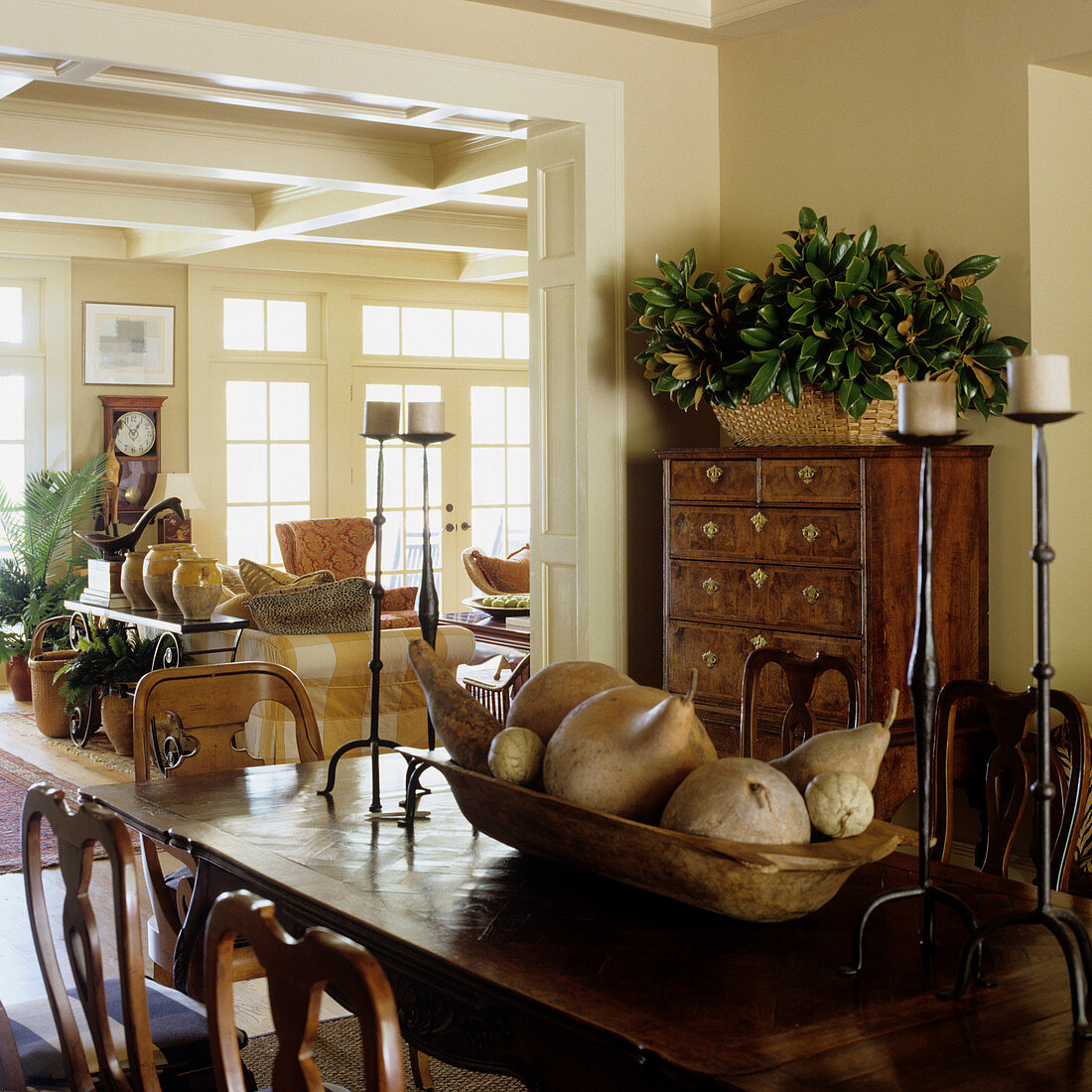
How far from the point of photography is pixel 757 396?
3.36 m

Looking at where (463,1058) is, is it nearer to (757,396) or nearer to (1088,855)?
(1088,855)

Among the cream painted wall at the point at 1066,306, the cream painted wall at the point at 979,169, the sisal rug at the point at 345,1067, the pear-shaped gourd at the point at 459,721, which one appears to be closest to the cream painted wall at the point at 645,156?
the cream painted wall at the point at 979,169

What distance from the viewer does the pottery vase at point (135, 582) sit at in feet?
20.6

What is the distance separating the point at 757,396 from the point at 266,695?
1426 mm

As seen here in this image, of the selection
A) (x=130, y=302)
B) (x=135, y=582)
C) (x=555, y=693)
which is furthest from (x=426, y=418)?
(x=130, y=302)

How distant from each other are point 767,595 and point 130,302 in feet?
21.2

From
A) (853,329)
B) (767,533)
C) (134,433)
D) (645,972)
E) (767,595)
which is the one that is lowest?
(645,972)

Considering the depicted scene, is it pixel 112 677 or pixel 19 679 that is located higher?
pixel 112 677

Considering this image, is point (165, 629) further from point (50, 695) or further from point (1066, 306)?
point (1066, 306)

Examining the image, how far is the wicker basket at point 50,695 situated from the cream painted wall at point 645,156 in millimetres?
3907

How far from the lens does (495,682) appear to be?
521cm

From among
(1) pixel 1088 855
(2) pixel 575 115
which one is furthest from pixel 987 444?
(2) pixel 575 115

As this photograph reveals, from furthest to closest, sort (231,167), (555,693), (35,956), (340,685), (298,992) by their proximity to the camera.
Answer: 1. (231,167)
2. (340,685)
3. (35,956)
4. (555,693)
5. (298,992)

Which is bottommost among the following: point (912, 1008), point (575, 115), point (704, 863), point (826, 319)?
point (912, 1008)
